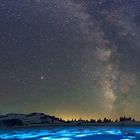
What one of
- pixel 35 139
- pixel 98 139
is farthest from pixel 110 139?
pixel 35 139

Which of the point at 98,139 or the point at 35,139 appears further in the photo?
the point at 35,139

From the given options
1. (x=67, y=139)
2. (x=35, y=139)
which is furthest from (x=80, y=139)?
(x=35, y=139)

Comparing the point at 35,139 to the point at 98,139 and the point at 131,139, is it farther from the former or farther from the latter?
the point at 131,139

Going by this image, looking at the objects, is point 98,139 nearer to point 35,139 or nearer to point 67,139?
point 67,139

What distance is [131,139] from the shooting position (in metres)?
39.3

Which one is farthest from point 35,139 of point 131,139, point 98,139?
point 131,139

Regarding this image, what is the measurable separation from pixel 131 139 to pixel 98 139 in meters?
3.27

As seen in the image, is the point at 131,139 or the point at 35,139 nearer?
the point at 131,139

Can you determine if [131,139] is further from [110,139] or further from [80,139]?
[80,139]

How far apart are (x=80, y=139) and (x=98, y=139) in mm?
2155

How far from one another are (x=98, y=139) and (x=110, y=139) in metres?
1.21

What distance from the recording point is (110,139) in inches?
1544

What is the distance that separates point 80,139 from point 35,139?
512 cm

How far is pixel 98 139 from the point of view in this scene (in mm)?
39562
